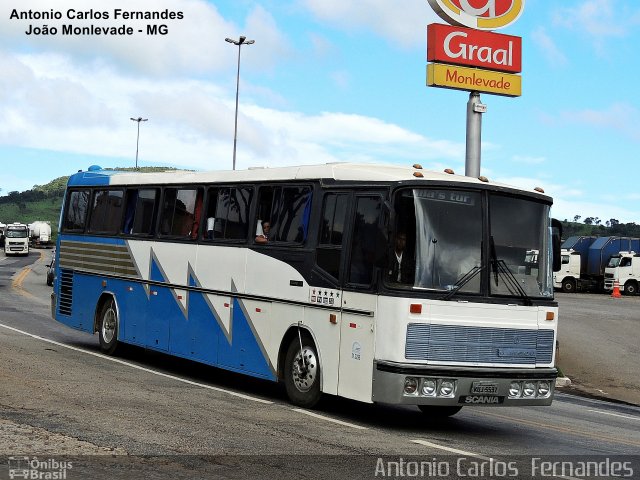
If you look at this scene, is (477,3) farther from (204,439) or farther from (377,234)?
(204,439)

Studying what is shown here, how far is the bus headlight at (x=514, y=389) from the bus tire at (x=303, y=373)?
7.87 ft

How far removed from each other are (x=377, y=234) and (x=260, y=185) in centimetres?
321

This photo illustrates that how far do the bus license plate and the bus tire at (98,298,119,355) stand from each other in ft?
28.7

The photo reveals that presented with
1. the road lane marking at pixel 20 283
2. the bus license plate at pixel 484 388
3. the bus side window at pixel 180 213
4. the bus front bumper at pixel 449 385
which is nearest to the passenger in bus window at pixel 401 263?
the bus front bumper at pixel 449 385

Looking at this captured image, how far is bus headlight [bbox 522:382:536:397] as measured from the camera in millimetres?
12312

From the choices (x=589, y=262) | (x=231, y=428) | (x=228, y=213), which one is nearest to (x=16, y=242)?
(x=589, y=262)

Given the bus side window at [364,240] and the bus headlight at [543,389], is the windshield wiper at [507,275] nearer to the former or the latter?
the bus headlight at [543,389]

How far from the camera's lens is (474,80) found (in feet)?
98.2

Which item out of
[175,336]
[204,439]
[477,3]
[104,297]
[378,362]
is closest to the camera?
[204,439]

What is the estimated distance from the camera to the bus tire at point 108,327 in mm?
18984

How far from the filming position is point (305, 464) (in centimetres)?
904

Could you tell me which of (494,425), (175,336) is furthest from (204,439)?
(175,336)

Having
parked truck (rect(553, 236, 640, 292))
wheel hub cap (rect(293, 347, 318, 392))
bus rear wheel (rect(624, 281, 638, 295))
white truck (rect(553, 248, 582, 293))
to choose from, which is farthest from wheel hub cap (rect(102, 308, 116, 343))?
bus rear wheel (rect(624, 281, 638, 295))

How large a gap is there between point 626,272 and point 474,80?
38040 mm
